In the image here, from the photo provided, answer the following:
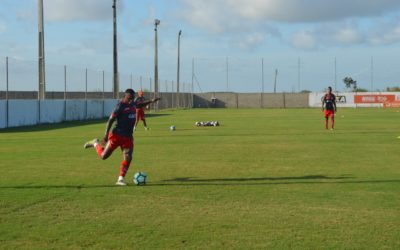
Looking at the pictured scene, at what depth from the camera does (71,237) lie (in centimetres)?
739

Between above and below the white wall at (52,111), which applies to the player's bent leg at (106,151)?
below

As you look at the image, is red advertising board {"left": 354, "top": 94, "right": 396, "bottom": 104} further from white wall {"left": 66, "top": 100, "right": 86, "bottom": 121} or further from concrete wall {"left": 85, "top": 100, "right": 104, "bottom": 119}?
white wall {"left": 66, "top": 100, "right": 86, "bottom": 121}

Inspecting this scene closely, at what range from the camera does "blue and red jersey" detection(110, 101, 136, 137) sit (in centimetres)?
1189

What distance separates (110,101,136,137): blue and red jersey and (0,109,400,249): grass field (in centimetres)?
97

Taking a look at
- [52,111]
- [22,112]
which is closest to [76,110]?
[52,111]

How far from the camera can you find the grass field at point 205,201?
7328 mm

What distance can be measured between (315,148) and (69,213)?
11.4 metres

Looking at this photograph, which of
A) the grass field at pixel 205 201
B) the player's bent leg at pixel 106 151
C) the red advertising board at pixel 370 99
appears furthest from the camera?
the red advertising board at pixel 370 99

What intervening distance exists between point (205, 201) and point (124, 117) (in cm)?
293

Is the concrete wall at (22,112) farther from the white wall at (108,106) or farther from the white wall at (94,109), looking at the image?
the white wall at (108,106)

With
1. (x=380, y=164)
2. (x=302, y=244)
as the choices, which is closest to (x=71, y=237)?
(x=302, y=244)

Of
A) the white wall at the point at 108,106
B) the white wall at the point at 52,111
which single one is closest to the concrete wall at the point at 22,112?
the white wall at the point at 52,111

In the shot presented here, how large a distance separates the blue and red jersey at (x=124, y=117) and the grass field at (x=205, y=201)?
0.97m

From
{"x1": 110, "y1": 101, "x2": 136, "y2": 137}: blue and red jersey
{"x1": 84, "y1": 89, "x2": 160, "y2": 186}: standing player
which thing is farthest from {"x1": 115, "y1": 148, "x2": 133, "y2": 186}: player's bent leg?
{"x1": 110, "y1": 101, "x2": 136, "y2": 137}: blue and red jersey
